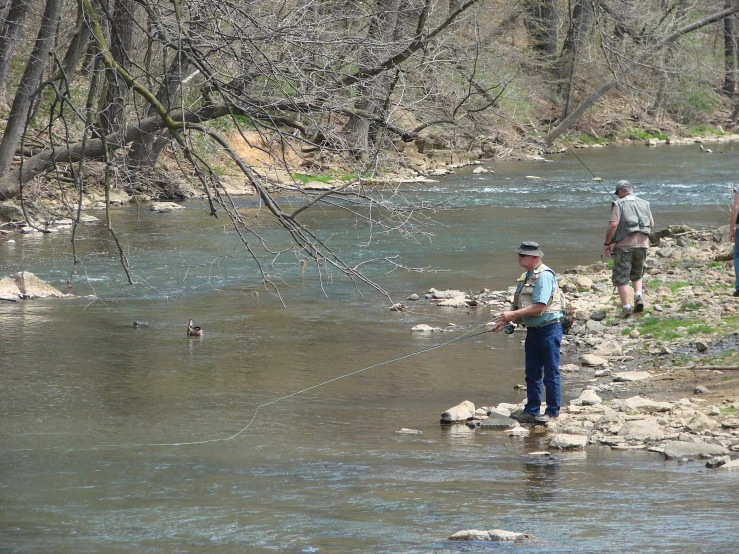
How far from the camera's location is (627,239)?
1288cm

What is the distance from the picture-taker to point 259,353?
1191 centimetres

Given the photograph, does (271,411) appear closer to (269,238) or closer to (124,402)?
(124,402)

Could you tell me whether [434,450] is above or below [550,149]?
below

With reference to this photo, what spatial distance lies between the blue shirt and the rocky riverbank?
2.58 feet

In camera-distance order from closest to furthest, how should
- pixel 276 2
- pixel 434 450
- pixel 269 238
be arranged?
pixel 434 450 < pixel 276 2 < pixel 269 238

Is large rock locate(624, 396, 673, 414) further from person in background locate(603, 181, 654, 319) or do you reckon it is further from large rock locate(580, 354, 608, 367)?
person in background locate(603, 181, 654, 319)

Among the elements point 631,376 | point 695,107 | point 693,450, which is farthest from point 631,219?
point 695,107

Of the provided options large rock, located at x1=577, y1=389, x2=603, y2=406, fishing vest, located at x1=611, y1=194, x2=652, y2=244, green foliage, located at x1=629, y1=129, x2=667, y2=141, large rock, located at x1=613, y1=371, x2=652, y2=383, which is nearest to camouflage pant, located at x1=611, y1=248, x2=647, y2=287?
fishing vest, located at x1=611, y1=194, x2=652, y2=244

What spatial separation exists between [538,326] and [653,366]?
2.36 m

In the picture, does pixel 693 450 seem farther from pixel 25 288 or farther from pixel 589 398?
pixel 25 288

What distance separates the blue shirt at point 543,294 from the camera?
8.94 meters

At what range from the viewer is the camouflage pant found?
12781mm

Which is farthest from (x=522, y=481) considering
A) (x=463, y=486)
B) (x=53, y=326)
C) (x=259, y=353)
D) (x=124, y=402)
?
(x=53, y=326)

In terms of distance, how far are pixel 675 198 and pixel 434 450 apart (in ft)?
71.7
